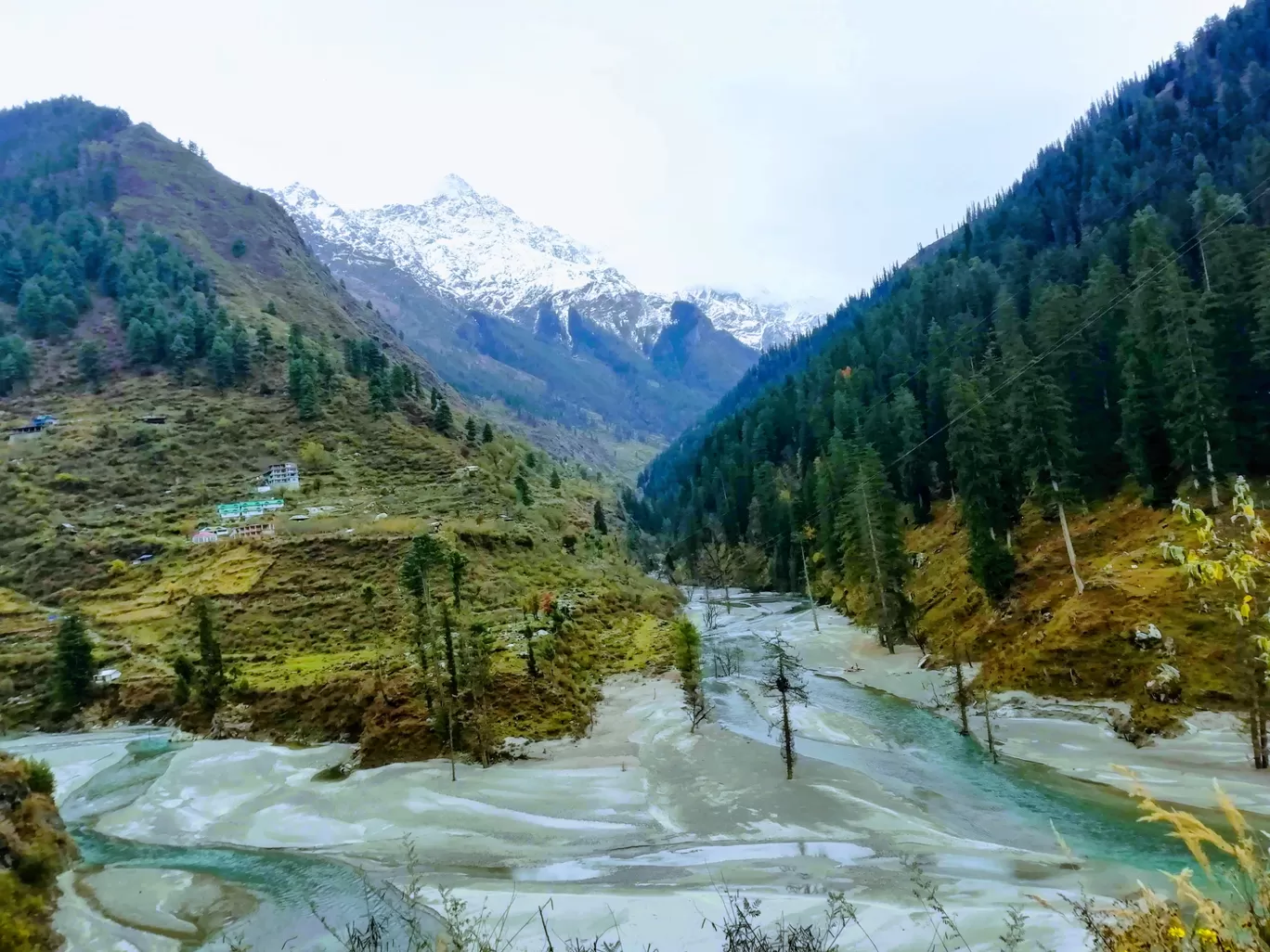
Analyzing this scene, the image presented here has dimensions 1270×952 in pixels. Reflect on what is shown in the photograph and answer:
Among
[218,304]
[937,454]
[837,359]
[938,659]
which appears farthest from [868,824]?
[218,304]

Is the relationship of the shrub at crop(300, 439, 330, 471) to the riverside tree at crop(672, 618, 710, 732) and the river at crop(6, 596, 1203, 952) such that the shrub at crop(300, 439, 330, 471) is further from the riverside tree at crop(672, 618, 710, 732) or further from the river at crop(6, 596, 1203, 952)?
the riverside tree at crop(672, 618, 710, 732)

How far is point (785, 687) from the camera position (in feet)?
120

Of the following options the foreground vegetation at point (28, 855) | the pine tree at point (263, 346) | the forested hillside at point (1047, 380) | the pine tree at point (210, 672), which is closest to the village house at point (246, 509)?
the pine tree at point (210, 672)

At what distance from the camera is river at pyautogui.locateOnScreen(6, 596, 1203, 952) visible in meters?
24.3

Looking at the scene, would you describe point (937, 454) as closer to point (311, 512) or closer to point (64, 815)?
point (311, 512)

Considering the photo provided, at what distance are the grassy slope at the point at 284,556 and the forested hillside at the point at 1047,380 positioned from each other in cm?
2302

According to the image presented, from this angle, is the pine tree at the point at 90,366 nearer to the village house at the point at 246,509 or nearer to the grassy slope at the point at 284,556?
the grassy slope at the point at 284,556

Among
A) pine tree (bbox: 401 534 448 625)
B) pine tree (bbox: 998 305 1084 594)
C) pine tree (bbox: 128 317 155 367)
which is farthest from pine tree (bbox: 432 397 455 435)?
pine tree (bbox: 998 305 1084 594)

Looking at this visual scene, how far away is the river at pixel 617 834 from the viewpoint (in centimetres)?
2428

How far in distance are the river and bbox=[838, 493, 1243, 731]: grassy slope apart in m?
6.03

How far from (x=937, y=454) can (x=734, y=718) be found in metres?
45.9

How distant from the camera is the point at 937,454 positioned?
80.9 m

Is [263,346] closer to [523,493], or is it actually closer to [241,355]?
[241,355]

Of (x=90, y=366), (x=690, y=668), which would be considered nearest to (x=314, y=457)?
(x=90, y=366)
